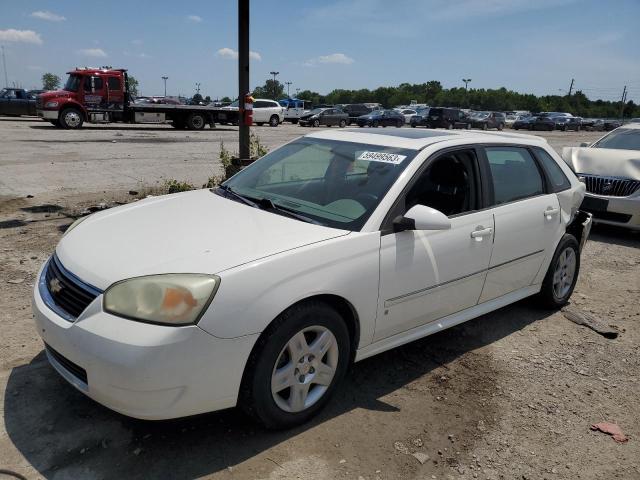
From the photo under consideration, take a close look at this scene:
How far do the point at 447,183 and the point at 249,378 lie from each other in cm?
192

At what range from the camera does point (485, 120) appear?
42625 millimetres

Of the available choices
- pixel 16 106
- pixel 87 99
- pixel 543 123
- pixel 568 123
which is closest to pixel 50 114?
pixel 87 99

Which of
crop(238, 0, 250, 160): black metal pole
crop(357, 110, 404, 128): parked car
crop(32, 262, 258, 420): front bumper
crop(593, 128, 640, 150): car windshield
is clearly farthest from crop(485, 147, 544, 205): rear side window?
crop(357, 110, 404, 128): parked car

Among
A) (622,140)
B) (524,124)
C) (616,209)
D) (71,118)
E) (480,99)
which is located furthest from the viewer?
(480,99)

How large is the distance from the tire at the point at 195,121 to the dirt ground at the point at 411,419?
22.6 metres

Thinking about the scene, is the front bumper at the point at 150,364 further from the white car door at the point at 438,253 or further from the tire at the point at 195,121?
the tire at the point at 195,121

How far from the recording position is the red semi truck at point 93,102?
22297mm

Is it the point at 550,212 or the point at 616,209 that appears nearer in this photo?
the point at 550,212

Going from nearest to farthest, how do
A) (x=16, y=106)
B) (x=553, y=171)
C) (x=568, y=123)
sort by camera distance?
(x=553, y=171), (x=16, y=106), (x=568, y=123)

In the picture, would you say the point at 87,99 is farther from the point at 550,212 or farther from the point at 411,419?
the point at 411,419

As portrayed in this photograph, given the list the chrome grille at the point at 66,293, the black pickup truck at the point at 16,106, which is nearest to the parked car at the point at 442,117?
the black pickup truck at the point at 16,106

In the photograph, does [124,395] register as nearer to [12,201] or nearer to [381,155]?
[381,155]

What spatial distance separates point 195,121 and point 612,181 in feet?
73.0

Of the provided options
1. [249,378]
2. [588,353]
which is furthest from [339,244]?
[588,353]
